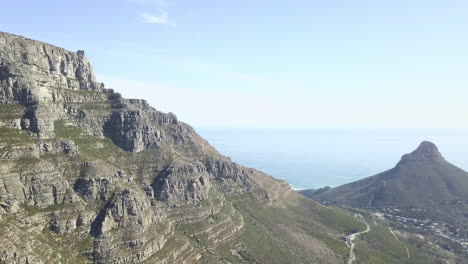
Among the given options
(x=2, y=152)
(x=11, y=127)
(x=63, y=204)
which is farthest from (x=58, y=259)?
(x=11, y=127)

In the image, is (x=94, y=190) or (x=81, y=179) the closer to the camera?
(x=94, y=190)

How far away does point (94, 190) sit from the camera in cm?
13925

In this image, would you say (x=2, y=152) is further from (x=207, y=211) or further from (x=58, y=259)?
(x=207, y=211)

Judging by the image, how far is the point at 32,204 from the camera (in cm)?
12188

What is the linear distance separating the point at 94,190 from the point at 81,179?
6.68 meters

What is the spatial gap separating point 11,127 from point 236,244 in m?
110

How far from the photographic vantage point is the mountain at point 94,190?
120 meters

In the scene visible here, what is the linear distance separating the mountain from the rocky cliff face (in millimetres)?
397

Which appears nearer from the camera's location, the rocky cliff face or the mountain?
the rocky cliff face

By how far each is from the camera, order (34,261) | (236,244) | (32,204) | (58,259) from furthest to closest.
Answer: (236,244)
(32,204)
(58,259)
(34,261)

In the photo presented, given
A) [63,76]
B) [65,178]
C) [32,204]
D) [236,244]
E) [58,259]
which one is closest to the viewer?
[58,259]

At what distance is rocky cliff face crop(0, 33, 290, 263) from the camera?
119500 mm

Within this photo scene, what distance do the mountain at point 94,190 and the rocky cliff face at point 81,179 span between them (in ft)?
1.30

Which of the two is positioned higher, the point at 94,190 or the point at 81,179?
the point at 81,179
